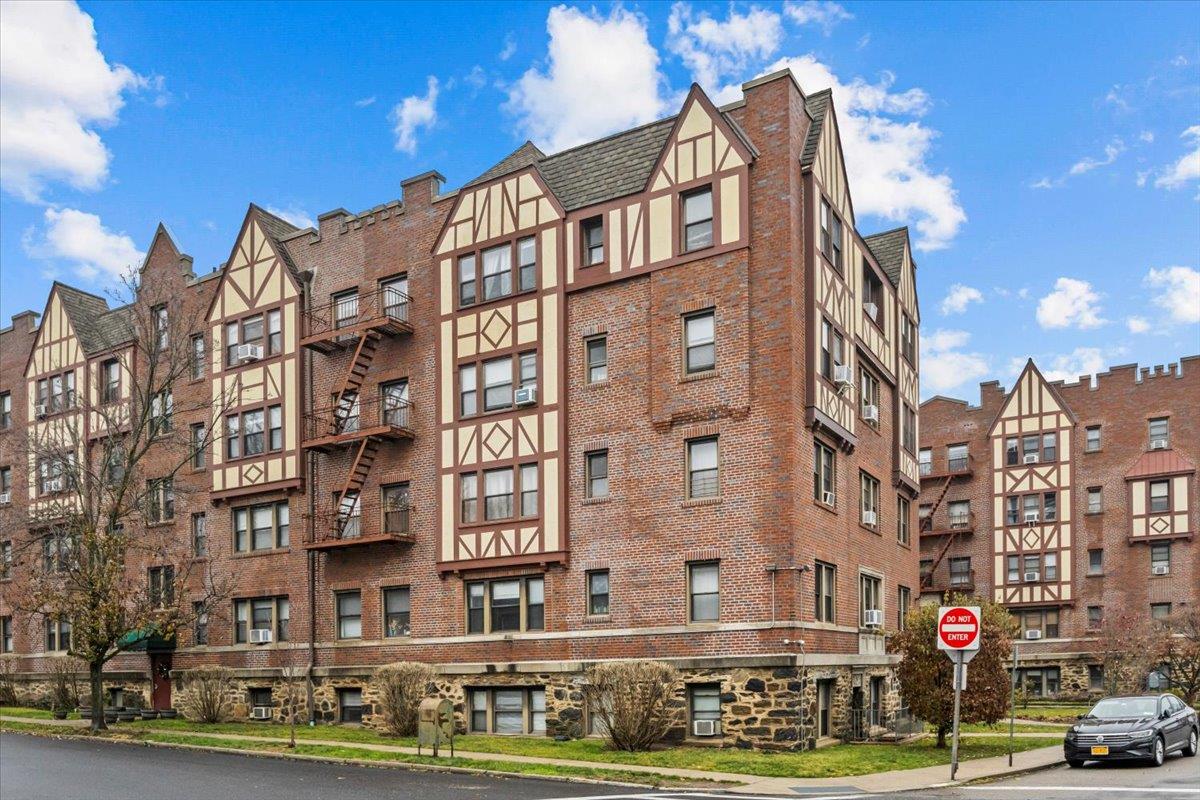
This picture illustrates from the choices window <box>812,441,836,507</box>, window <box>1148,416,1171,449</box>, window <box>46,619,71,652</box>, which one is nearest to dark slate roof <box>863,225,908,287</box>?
window <box>812,441,836,507</box>

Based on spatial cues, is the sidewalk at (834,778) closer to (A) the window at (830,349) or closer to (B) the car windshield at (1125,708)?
(B) the car windshield at (1125,708)

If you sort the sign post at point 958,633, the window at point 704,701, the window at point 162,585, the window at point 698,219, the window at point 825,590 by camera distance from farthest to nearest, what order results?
the window at point 162,585 < the window at point 698,219 < the window at point 825,590 < the window at point 704,701 < the sign post at point 958,633

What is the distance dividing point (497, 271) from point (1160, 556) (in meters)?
40.8

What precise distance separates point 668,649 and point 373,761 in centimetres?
787

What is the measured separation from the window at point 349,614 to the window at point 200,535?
669cm

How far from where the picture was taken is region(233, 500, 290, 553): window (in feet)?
122

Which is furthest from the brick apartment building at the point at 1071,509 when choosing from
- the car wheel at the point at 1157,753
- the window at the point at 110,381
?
the window at the point at 110,381

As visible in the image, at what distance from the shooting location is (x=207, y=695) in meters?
35.9

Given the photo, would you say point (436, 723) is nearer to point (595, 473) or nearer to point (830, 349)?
point (595, 473)

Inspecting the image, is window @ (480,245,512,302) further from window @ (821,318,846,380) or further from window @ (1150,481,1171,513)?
window @ (1150,481,1171,513)

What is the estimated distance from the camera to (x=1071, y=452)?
60.8 m

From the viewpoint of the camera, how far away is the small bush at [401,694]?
A: 30734 millimetres

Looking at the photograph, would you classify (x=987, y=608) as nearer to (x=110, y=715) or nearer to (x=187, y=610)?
(x=187, y=610)

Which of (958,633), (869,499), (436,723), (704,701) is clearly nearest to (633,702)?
(704,701)
